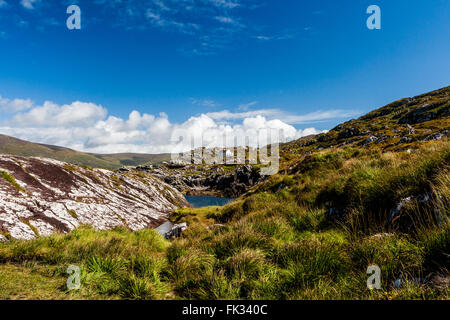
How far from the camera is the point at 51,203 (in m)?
14.1

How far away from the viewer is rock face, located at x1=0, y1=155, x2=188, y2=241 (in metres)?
11.0

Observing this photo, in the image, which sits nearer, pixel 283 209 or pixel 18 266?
pixel 18 266

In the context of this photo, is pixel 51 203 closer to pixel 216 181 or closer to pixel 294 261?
pixel 294 261

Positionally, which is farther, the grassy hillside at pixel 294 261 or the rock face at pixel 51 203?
the rock face at pixel 51 203

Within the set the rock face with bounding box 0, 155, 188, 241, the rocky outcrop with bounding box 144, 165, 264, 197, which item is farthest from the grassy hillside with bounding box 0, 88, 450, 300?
the rocky outcrop with bounding box 144, 165, 264, 197

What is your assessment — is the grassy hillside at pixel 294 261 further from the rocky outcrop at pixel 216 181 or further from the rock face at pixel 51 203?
the rocky outcrop at pixel 216 181

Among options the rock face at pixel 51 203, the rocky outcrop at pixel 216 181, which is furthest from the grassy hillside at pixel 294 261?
the rocky outcrop at pixel 216 181

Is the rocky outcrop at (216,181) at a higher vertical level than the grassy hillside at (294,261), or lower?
lower

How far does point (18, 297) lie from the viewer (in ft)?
12.2

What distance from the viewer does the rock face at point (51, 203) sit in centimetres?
1104

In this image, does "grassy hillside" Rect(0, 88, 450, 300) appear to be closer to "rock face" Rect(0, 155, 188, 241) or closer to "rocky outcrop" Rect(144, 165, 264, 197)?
"rock face" Rect(0, 155, 188, 241)
